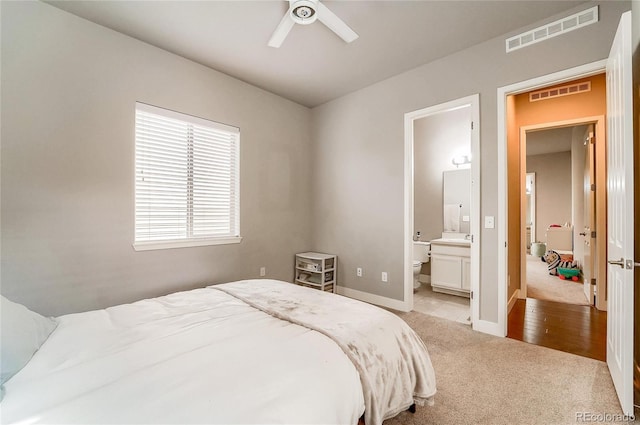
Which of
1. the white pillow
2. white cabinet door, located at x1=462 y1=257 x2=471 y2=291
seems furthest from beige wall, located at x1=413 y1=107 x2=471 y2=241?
the white pillow

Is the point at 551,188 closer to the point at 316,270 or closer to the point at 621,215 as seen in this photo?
the point at 621,215

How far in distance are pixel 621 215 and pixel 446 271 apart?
2591mm

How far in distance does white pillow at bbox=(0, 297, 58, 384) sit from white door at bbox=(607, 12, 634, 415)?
118 inches

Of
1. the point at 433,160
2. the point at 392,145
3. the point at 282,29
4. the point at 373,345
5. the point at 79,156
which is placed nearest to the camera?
the point at 373,345

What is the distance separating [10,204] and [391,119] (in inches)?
148

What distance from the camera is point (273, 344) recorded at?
50.0 inches

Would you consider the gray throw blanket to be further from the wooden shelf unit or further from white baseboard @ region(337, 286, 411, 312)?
the wooden shelf unit

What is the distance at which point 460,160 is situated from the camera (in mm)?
4555

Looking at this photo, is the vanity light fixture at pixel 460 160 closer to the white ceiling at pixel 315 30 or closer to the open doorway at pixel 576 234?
the open doorway at pixel 576 234

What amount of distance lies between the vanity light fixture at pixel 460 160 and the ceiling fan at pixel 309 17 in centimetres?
318

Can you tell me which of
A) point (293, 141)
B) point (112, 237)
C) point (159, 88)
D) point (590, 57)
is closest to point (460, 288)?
point (590, 57)

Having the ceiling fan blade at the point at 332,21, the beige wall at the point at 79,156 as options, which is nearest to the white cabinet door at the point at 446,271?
the beige wall at the point at 79,156

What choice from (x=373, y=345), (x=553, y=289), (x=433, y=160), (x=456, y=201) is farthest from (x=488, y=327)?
(x=433, y=160)

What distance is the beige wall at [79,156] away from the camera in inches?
82.4
